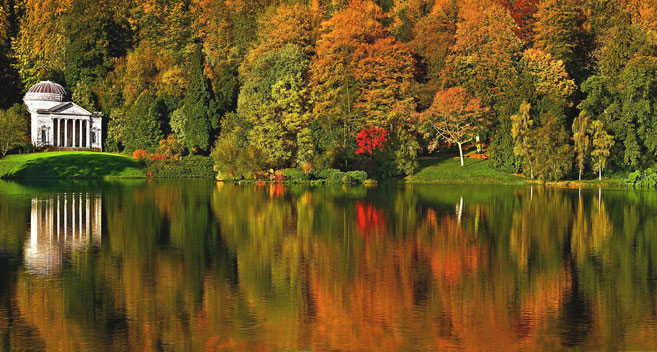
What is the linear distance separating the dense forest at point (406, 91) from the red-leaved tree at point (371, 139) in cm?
12

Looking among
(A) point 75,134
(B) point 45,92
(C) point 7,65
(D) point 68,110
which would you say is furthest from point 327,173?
(C) point 7,65

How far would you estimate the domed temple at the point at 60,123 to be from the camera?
84.1 m

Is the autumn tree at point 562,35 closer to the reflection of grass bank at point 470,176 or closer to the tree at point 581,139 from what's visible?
the tree at point 581,139

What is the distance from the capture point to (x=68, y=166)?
6800 cm

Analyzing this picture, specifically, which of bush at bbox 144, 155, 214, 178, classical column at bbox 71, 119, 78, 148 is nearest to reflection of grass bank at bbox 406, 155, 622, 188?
bush at bbox 144, 155, 214, 178

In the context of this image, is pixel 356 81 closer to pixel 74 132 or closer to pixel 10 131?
pixel 10 131

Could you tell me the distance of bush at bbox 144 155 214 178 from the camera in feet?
226

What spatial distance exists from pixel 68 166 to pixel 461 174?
117ft

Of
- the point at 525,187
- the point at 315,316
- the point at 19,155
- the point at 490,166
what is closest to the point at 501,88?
the point at 490,166

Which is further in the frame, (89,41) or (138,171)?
(89,41)

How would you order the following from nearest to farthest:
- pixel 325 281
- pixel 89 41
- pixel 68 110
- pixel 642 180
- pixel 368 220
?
pixel 325 281 < pixel 368 220 < pixel 642 180 < pixel 68 110 < pixel 89 41

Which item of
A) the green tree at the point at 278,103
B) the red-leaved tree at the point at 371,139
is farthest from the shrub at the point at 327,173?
the red-leaved tree at the point at 371,139

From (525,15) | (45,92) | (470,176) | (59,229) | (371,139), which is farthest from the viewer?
(45,92)

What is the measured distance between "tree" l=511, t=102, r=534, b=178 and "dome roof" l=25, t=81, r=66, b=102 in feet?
180
